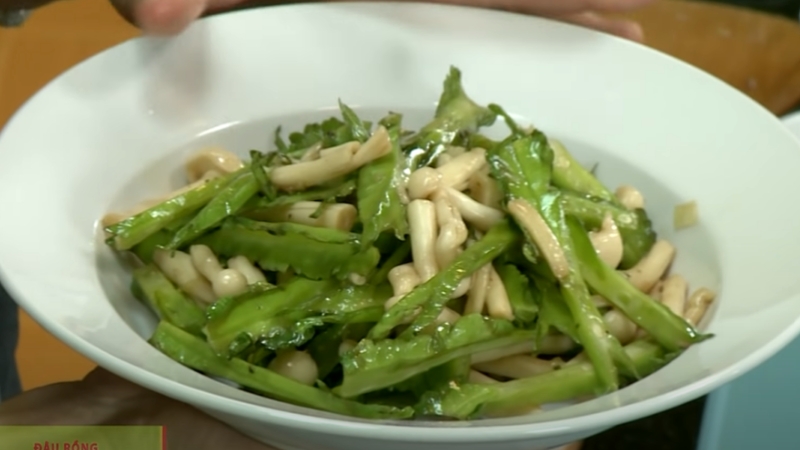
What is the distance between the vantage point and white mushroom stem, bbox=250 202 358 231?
701 mm

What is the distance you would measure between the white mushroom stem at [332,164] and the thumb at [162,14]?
18cm

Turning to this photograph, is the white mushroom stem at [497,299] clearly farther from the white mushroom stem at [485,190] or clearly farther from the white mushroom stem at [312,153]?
the white mushroom stem at [312,153]

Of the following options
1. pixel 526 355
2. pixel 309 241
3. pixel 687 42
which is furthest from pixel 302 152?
pixel 687 42

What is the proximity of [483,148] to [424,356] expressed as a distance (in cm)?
29

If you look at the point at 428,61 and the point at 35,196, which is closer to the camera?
the point at 35,196

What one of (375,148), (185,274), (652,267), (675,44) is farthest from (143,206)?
(675,44)

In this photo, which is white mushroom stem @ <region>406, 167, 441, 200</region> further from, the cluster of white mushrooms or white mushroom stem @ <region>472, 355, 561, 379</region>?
white mushroom stem @ <region>472, 355, 561, 379</region>

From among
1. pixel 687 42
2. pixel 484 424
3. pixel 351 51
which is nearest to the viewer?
pixel 484 424

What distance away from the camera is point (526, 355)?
66cm

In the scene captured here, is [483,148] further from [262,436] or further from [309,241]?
[262,436]

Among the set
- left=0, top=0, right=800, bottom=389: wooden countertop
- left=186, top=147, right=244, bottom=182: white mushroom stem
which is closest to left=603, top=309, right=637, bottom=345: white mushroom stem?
left=186, top=147, right=244, bottom=182: white mushroom stem

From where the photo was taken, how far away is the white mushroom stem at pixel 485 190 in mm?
736

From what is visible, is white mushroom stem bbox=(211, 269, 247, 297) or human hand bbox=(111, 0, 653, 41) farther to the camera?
human hand bbox=(111, 0, 653, 41)

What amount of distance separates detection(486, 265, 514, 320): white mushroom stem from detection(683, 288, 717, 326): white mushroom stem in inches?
6.2
